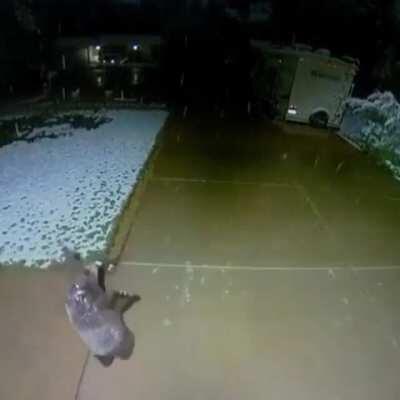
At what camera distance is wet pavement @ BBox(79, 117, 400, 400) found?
3.94m

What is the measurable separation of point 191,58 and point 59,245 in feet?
65.4

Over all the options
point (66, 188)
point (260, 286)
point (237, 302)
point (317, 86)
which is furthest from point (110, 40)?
point (237, 302)

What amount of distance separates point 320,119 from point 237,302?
10.9 m

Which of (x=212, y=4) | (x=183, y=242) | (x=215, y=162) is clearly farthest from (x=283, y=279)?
(x=212, y=4)

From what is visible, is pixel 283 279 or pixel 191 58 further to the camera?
pixel 191 58

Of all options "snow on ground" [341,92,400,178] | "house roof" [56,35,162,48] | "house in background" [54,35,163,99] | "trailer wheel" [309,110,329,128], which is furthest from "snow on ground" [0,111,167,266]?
"house roof" [56,35,162,48]

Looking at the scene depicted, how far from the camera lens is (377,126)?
12094mm

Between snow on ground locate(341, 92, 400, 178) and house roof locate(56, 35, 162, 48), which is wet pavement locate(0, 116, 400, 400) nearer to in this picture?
snow on ground locate(341, 92, 400, 178)

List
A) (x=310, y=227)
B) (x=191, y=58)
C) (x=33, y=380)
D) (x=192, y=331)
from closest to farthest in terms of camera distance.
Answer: (x=33, y=380) → (x=192, y=331) → (x=310, y=227) → (x=191, y=58)

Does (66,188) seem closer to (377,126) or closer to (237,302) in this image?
(237,302)

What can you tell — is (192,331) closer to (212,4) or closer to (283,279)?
(283,279)

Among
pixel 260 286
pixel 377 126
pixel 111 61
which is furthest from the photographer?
pixel 111 61

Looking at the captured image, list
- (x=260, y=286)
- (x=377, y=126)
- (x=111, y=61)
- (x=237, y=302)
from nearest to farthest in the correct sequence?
(x=237, y=302), (x=260, y=286), (x=377, y=126), (x=111, y=61)

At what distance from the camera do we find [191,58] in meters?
23.8
